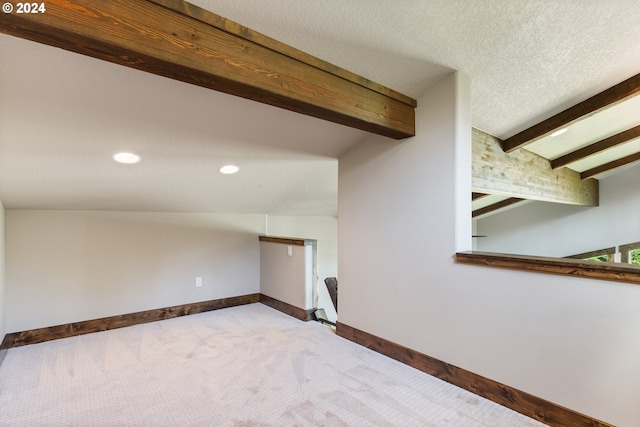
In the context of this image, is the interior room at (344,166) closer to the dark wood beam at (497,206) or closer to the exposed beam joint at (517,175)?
the exposed beam joint at (517,175)

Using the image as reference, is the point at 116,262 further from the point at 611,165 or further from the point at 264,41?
the point at 611,165

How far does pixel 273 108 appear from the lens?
2.15 meters

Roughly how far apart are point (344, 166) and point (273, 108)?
3.56 feet

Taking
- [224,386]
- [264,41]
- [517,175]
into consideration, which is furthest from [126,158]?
[517,175]

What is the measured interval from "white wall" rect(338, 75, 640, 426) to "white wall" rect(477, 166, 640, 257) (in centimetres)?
545

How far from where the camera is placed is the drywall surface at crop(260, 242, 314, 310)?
344cm

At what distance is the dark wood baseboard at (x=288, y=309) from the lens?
3410 mm

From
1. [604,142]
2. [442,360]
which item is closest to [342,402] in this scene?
[442,360]

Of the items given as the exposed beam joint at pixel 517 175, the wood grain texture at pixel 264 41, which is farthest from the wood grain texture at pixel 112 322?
the exposed beam joint at pixel 517 175

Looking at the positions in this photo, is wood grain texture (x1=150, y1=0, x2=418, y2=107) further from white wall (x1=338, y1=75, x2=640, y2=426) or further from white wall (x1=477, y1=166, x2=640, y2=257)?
white wall (x1=477, y1=166, x2=640, y2=257)

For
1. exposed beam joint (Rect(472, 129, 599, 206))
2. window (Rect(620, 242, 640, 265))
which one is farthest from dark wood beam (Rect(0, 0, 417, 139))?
window (Rect(620, 242, 640, 265))

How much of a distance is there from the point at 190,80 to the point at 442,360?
2.39 meters

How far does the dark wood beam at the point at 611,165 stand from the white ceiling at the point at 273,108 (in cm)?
281

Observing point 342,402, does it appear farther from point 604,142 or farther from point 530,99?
point 604,142
